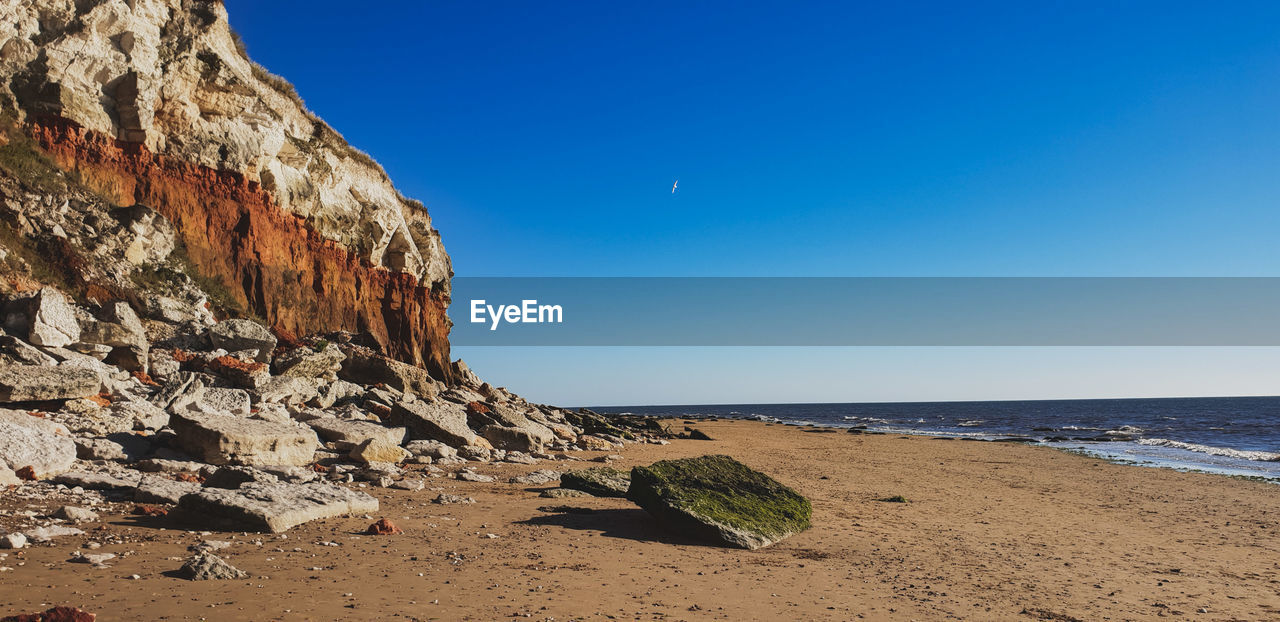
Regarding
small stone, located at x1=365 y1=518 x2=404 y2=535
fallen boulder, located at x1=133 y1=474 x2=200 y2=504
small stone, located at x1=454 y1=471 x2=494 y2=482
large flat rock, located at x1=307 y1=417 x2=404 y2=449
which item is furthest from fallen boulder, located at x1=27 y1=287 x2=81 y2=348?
small stone, located at x1=365 y1=518 x2=404 y2=535

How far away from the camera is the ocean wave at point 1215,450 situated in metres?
23.4

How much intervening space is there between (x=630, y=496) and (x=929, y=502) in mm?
6091

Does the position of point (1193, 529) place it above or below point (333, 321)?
below

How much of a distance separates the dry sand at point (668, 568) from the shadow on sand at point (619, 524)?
0.12ft

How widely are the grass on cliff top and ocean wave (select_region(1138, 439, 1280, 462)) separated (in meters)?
22.8

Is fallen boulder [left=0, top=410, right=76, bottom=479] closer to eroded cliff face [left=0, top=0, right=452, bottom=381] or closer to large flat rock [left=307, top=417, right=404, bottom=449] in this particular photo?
large flat rock [left=307, top=417, right=404, bottom=449]

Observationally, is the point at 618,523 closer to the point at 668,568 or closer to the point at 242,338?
the point at 668,568

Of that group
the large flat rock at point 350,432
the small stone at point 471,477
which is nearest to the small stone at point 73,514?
the small stone at point 471,477

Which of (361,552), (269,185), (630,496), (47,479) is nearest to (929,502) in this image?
(630,496)

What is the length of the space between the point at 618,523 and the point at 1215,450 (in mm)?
28680

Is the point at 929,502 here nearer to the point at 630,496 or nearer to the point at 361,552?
the point at 630,496

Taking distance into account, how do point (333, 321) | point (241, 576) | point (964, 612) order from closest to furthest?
point (241, 576), point (964, 612), point (333, 321)

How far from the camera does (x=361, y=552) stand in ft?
19.5

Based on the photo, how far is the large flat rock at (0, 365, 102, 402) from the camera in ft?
31.4
